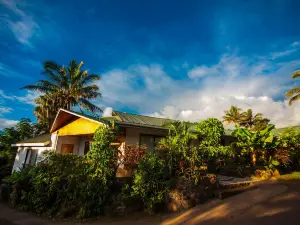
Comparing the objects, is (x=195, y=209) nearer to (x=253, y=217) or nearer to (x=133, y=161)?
(x=253, y=217)

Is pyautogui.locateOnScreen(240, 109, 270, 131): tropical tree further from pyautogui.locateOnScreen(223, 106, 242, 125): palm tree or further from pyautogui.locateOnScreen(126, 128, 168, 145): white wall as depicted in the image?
pyautogui.locateOnScreen(126, 128, 168, 145): white wall

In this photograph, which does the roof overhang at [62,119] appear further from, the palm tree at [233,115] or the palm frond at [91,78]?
the palm tree at [233,115]

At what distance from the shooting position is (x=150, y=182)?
6.73m

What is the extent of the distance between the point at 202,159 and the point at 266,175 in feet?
16.2

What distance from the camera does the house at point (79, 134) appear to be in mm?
10688

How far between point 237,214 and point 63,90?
22752 mm

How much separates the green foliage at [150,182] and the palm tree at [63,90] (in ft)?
56.3

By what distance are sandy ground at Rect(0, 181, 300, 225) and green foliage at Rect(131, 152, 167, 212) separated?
527 millimetres

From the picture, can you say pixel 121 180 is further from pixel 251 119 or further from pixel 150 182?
pixel 251 119

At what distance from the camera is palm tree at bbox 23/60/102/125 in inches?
870

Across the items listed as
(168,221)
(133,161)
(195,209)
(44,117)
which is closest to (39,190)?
(133,161)

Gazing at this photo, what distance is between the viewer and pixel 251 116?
38.1 meters

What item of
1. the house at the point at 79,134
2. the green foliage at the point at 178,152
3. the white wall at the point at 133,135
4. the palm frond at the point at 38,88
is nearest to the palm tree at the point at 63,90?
the palm frond at the point at 38,88

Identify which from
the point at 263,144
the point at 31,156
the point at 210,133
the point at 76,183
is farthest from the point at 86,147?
the point at 263,144
